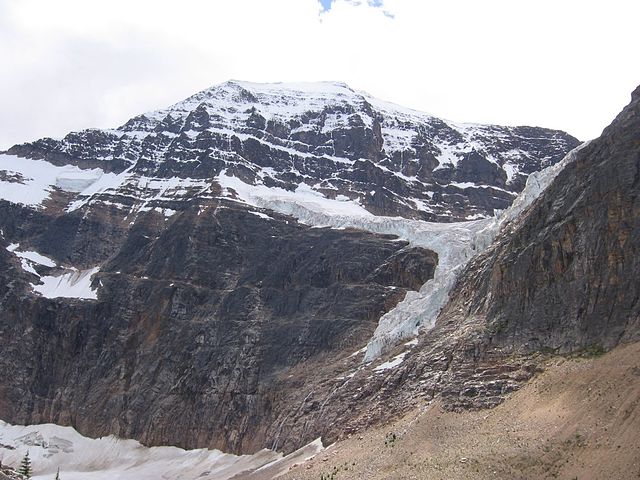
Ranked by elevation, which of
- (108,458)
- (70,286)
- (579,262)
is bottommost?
(108,458)

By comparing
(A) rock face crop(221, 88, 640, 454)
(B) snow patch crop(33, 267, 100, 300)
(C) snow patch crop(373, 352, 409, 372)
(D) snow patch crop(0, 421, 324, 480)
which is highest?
(A) rock face crop(221, 88, 640, 454)

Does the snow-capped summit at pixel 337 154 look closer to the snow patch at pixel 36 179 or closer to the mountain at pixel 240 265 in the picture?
the mountain at pixel 240 265

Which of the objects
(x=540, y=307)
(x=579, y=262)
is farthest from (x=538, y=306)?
(x=579, y=262)

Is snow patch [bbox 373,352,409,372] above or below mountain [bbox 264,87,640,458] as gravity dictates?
below

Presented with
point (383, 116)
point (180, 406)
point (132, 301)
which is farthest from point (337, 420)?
point (383, 116)

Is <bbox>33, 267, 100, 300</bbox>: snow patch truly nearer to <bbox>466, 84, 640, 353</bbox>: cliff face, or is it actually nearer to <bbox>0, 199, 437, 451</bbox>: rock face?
<bbox>0, 199, 437, 451</bbox>: rock face

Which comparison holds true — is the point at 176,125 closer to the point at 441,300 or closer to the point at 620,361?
the point at 441,300

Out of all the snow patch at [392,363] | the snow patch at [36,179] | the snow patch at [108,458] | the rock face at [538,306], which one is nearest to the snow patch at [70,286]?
the snow patch at [108,458]

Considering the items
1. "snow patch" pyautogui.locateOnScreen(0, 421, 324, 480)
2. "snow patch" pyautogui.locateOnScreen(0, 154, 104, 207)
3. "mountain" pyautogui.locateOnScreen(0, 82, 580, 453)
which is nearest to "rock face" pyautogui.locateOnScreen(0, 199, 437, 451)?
"mountain" pyautogui.locateOnScreen(0, 82, 580, 453)

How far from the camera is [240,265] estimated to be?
124500 mm

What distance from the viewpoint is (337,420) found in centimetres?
7594

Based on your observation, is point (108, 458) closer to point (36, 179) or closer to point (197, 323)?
point (197, 323)

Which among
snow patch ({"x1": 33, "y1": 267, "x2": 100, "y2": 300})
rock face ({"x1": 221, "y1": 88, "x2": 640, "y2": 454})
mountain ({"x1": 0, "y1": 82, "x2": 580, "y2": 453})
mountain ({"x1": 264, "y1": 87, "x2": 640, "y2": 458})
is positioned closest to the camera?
mountain ({"x1": 264, "y1": 87, "x2": 640, "y2": 458})

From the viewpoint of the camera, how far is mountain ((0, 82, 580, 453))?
96.3 m
